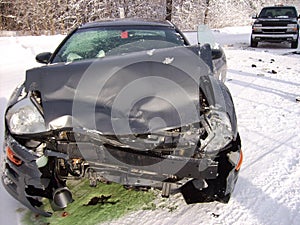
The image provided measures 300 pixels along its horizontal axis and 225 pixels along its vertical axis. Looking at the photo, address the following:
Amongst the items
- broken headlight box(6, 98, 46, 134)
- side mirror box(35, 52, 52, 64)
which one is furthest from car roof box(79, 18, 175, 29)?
broken headlight box(6, 98, 46, 134)

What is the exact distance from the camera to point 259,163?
3498mm

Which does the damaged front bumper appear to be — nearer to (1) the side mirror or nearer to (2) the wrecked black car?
(2) the wrecked black car

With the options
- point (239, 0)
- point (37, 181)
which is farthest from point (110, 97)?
point (239, 0)

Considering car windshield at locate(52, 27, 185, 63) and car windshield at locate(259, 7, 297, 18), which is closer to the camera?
car windshield at locate(52, 27, 185, 63)

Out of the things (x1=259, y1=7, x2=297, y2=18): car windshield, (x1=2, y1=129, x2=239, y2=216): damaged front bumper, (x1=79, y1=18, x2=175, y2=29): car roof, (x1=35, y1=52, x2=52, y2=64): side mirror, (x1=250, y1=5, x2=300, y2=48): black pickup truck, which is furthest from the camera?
(x1=259, y1=7, x2=297, y2=18): car windshield

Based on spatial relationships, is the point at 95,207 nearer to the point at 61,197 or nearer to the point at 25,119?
the point at 61,197

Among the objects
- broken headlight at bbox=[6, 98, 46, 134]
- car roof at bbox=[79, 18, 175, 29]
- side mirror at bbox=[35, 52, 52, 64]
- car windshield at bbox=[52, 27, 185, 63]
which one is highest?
car roof at bbox=[79, 18, 175, 29]

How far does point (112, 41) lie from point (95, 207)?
202cm

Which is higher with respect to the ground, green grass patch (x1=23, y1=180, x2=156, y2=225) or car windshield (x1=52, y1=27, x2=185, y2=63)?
car windshield (x1=52, y1=27, x2=185, y2=63)

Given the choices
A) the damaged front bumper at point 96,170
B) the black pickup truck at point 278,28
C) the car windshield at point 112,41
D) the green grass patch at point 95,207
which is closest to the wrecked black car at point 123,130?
the damaged front bumper at point 96,170

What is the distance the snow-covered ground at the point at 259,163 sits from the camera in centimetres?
262

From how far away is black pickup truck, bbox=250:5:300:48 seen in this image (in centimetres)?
1339

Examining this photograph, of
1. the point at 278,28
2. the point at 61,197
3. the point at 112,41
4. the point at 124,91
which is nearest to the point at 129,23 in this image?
the point at 112,41

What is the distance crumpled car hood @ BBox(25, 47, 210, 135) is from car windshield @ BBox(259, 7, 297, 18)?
43.8 ft
